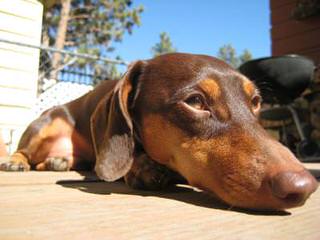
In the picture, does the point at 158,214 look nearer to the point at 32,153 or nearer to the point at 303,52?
the point at 32,153

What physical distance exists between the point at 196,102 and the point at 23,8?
6086mm

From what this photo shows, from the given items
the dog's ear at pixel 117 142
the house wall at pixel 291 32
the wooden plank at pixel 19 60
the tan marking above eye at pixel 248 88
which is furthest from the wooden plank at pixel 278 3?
the dog's ear at pixel 117 142

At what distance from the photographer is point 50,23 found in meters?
20.5

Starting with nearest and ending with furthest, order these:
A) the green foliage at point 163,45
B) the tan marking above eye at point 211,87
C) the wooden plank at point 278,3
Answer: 1. the tan marking above eye at point 211,87
2. the wooden plank at point 278,3
3. the green foliage at point 163,45

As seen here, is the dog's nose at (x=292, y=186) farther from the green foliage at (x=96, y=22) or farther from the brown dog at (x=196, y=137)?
the green foliage at (x=96, y=22)

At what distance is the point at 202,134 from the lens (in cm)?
194

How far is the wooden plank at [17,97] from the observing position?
674cm

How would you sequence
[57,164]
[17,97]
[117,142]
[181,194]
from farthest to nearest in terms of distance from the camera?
[17,97] < [57,164] < [117,142] < [181,194]

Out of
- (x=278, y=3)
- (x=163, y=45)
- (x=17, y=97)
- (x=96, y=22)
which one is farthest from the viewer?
(x=163, y=45)

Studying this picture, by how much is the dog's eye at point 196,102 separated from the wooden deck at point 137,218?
18.6 inches

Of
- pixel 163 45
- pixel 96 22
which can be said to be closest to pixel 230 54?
pixel 163 45

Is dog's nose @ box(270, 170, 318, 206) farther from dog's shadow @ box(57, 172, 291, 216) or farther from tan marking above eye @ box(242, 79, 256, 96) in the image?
tan marking above eye @ box(242, 79, 256, 96)

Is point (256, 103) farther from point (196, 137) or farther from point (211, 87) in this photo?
point (196, 137)

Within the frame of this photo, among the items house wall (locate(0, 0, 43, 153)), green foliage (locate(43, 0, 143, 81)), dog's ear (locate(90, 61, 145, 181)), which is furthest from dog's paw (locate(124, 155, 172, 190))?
green foliage (locate(43, 0, 143, 81))
